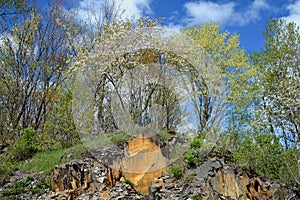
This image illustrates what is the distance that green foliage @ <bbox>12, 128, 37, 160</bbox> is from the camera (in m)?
8.54

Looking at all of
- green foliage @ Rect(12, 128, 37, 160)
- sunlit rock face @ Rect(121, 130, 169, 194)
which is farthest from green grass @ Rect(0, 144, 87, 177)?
sunlit rock face @ Rect(121, 130, 169, 194)

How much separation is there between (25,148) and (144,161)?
387 centimetres

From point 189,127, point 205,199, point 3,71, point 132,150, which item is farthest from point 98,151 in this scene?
point 3,71

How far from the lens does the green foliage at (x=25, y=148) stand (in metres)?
8.54

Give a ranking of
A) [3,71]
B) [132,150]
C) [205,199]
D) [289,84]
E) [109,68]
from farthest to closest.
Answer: [3,71] < [109,68] < [289,84] < [132,150] < [205,199]

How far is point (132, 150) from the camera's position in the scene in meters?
6.81

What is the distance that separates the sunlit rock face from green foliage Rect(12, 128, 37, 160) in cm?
337

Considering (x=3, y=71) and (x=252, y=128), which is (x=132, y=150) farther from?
(x=3, y=71)

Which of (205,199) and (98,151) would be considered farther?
(98,151)

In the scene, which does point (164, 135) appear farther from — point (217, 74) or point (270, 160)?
point (217, 74)

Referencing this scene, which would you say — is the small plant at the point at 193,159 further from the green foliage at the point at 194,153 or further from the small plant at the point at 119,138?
the small plant at the point at 119,138

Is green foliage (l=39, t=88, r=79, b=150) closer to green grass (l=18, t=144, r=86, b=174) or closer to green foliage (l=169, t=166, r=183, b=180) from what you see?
green grass (l=18, t=144, r=86, b=174)

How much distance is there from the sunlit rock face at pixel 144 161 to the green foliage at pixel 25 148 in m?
3.37

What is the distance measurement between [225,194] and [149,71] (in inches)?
144
